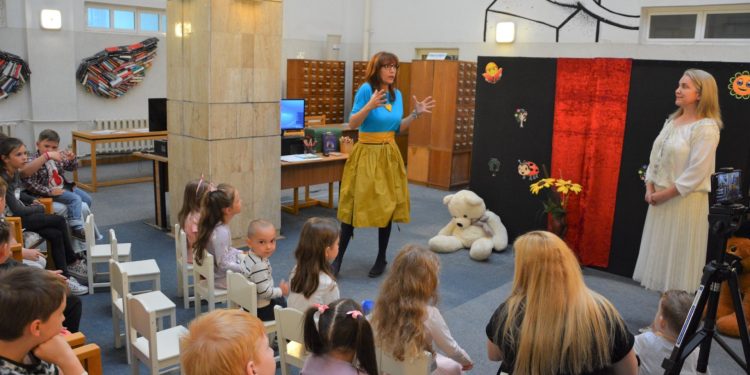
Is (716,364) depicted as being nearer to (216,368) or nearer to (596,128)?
(596,128)

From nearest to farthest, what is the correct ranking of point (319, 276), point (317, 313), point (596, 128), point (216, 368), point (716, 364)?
point (216, 368) < point (317, 313) < point (319, 276) < point (716, 364) < point (596, 128)

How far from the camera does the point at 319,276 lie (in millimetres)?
2889

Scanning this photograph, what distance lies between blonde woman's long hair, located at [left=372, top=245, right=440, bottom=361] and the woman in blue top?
6.72 feet

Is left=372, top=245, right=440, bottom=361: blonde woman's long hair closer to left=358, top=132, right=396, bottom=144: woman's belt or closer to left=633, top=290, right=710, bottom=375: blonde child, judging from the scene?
left=633, top=290, right=710, bottom=375: blonde child

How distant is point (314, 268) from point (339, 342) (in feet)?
3.25

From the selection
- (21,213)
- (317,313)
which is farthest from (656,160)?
(21,213)

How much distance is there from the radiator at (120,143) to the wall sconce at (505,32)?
5.37 meters

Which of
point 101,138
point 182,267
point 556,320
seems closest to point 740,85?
point 556,320

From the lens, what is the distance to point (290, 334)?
97.0 inches

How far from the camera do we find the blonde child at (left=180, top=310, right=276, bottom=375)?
1.52 metres

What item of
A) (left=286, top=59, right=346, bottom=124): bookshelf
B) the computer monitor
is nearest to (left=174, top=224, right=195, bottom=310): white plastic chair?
the computer monitor

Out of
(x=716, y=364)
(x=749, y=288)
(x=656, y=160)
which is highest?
(x=656, y=160)

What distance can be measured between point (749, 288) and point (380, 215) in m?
2.41

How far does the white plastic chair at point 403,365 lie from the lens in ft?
7.00
